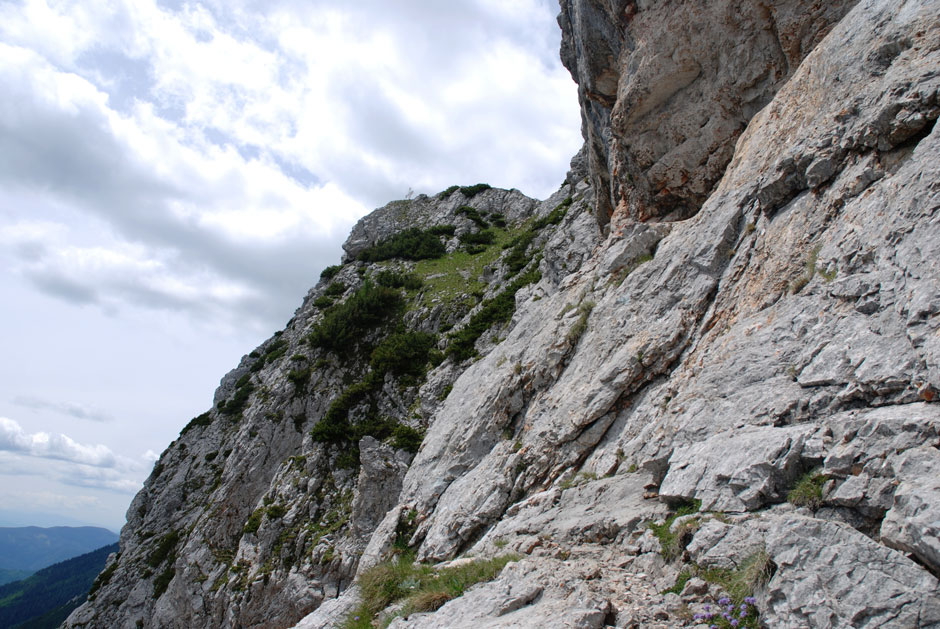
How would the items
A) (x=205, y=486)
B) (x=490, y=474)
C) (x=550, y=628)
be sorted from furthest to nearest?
(x=205, y=486)
(x=490, y=474)
(x=550, y=628)

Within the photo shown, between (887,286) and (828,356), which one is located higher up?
(887,286)

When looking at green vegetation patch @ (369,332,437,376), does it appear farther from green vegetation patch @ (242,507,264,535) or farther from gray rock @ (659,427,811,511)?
gray rock @ (659,427,811,511)

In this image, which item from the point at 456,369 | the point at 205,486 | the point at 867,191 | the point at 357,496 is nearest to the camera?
the point at 867,191

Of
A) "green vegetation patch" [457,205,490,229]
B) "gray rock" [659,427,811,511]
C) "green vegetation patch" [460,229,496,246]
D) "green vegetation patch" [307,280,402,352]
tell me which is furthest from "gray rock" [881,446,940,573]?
→ "green vegetation patch" [457,205,490,229]

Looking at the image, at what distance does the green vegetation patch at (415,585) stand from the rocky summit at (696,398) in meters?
0.06

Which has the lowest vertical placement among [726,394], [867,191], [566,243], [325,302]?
[726,394]

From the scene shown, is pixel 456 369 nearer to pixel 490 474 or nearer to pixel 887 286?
pixel 490 474

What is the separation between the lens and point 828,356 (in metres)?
6.94

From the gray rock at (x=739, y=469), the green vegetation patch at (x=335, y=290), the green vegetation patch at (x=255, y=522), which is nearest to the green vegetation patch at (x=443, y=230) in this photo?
the green vegetation patch at (x=335, y=290)

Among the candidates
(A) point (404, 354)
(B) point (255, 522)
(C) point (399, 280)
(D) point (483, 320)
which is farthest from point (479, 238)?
(B) point (255, 522)

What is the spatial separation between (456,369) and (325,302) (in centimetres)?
1953

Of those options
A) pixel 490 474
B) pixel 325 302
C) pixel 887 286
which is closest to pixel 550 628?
pixel 887 286

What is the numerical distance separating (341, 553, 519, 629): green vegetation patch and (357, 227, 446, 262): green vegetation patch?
38.5m

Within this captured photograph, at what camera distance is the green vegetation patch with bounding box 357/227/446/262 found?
47469 millimetres
